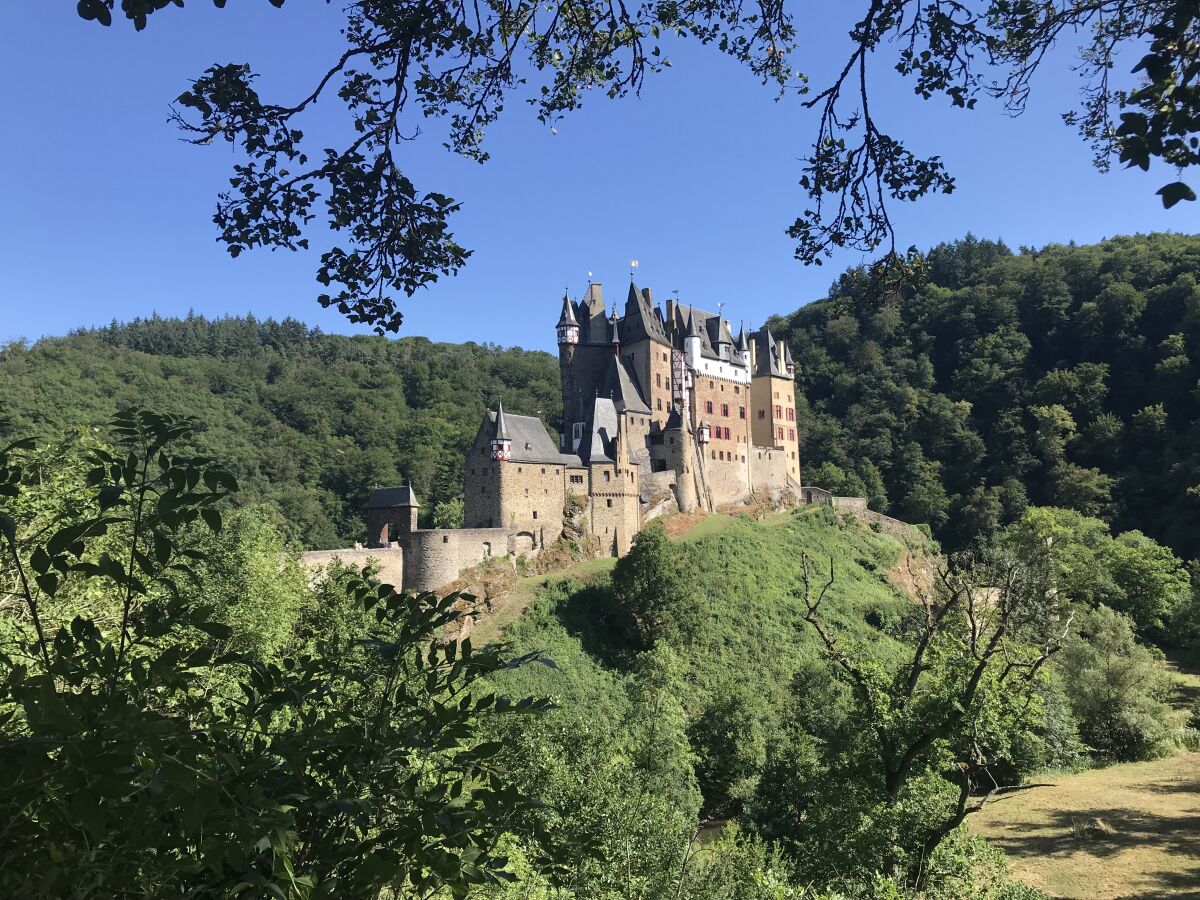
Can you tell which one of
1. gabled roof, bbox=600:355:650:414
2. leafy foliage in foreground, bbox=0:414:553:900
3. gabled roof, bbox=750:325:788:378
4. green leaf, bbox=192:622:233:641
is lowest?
leafy foliage in foreground, bbox=0:414:553:900

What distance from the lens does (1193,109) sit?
3.22m

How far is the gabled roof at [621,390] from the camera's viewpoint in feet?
144

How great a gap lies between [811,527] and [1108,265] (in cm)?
5429

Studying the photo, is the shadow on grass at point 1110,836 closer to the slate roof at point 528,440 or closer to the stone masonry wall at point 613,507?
the stone masonry wall at point 613,507

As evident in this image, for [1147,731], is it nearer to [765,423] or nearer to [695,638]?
[695,638]

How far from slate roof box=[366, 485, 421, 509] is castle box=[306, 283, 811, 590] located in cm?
5

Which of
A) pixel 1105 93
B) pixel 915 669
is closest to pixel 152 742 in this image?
pixel 1105 93

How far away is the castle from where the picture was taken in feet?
113

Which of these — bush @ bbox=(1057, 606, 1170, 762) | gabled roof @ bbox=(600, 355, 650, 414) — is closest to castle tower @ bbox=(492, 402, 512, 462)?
gabled roof @ bbox=(600, 355, 650, 414)

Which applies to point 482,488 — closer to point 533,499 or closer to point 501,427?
point 533,499

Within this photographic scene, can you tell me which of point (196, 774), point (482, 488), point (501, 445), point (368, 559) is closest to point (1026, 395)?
point (501, 445)

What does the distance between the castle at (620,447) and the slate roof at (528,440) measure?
0.07m

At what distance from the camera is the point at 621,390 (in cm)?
4412

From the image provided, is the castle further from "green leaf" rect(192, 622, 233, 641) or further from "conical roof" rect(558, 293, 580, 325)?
"green leaf" rect(192, 622, 233, 641)
